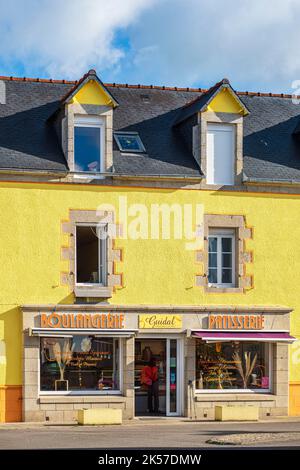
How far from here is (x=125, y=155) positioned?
95.6ft

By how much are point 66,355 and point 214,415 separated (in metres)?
3.99

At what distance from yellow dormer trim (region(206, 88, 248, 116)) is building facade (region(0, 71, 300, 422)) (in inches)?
1.2

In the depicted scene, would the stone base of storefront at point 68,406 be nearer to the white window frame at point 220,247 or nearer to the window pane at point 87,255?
the window pane at point 87,255

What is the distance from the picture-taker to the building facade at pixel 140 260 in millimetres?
27797

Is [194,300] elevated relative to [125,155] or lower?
lower

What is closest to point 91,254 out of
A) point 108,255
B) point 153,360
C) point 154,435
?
point 108,255

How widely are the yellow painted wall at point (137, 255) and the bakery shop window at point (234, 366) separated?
2.71ft

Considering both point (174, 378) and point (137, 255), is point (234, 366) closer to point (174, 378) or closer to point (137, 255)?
point (174, 378)

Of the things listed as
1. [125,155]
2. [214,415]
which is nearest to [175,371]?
[214,415]

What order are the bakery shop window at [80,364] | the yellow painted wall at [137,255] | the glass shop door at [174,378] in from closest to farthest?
1. the yellow painted wall at [137,255]
2. the bakery shop window at [80,364]
3. the glass shop door at [174,378]

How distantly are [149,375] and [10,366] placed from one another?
3.56 m

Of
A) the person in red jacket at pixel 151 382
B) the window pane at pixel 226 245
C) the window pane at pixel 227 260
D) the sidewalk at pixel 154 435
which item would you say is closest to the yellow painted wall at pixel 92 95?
the window pane at pixel 226 245

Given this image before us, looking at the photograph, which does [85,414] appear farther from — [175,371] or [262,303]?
[262,303]
